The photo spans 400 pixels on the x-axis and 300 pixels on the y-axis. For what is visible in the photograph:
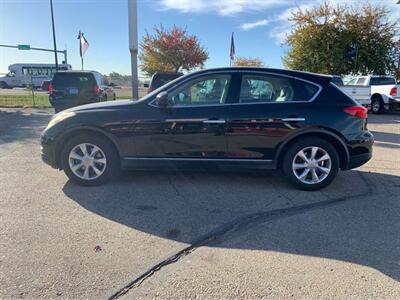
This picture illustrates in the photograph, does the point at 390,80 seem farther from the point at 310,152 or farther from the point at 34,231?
the point at 34,231

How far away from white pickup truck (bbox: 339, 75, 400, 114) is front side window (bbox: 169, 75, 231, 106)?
12955 millimetres

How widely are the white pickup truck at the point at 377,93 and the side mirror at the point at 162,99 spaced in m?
13.5

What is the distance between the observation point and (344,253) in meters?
3.18

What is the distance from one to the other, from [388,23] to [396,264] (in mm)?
23121

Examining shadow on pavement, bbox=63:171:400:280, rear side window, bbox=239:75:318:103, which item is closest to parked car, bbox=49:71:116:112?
shadow on pavement, bbox=63:171:400:280

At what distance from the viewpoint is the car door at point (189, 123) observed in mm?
4734

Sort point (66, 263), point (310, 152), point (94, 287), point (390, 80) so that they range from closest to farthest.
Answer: point (94, 287) → point (66, 263) → point (310, 152) → point (390, 80)

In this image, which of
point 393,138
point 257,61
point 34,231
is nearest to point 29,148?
point 34,231

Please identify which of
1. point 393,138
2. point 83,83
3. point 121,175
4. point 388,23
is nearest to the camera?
point 121,175

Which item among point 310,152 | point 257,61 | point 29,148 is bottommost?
point 29,148

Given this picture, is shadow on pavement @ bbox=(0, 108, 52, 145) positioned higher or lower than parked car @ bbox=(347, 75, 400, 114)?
lower

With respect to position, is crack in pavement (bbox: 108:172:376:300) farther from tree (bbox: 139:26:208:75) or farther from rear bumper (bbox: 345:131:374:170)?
tree (bbox: 139:26:208:75)

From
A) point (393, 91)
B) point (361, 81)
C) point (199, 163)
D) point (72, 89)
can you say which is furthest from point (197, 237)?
point (361, 81)

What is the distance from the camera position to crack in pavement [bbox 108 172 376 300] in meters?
2.74
